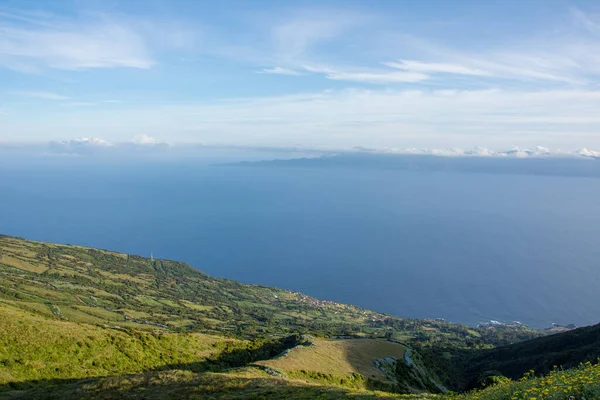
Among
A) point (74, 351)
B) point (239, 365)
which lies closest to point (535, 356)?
point (239, 365)

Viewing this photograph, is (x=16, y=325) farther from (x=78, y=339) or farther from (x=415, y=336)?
(x=415, y=336)

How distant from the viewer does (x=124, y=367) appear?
1358 inches

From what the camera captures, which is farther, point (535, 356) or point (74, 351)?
point (535, 356)

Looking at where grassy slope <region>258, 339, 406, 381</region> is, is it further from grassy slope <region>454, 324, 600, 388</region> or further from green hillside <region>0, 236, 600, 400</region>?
grassy slope <region>454, 324, 600, 388</region>

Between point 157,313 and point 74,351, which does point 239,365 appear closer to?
point 74,351

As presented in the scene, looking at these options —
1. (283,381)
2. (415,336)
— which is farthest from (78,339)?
(415,336)

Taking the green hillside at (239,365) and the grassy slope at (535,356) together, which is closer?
the green hillside at (239,365)

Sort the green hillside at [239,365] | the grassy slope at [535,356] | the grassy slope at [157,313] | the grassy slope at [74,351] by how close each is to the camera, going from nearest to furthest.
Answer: the green hillside at [239,365] < the grassy slope at [74,351] < the grassy slope at [535,356] < the grassy slope at [157,313]

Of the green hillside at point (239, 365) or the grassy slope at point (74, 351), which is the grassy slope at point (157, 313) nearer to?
the green hillside at point (239, 365)

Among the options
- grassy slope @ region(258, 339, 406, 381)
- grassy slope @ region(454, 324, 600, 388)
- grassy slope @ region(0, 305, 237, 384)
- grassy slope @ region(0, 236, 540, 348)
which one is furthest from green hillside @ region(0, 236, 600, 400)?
grassy slope @ region(0, 236, 540, 348)

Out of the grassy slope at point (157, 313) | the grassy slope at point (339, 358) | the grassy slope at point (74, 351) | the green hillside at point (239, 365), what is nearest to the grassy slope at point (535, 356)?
the green hillside at point (239, 365)

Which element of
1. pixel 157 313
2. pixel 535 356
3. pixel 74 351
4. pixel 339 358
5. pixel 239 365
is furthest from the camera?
pixel 157 313

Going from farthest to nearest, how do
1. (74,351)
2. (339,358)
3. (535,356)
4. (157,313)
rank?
(157,313) → (535,356) → (339,358) → (74,351)

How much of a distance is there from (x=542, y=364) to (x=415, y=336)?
3621 inches
